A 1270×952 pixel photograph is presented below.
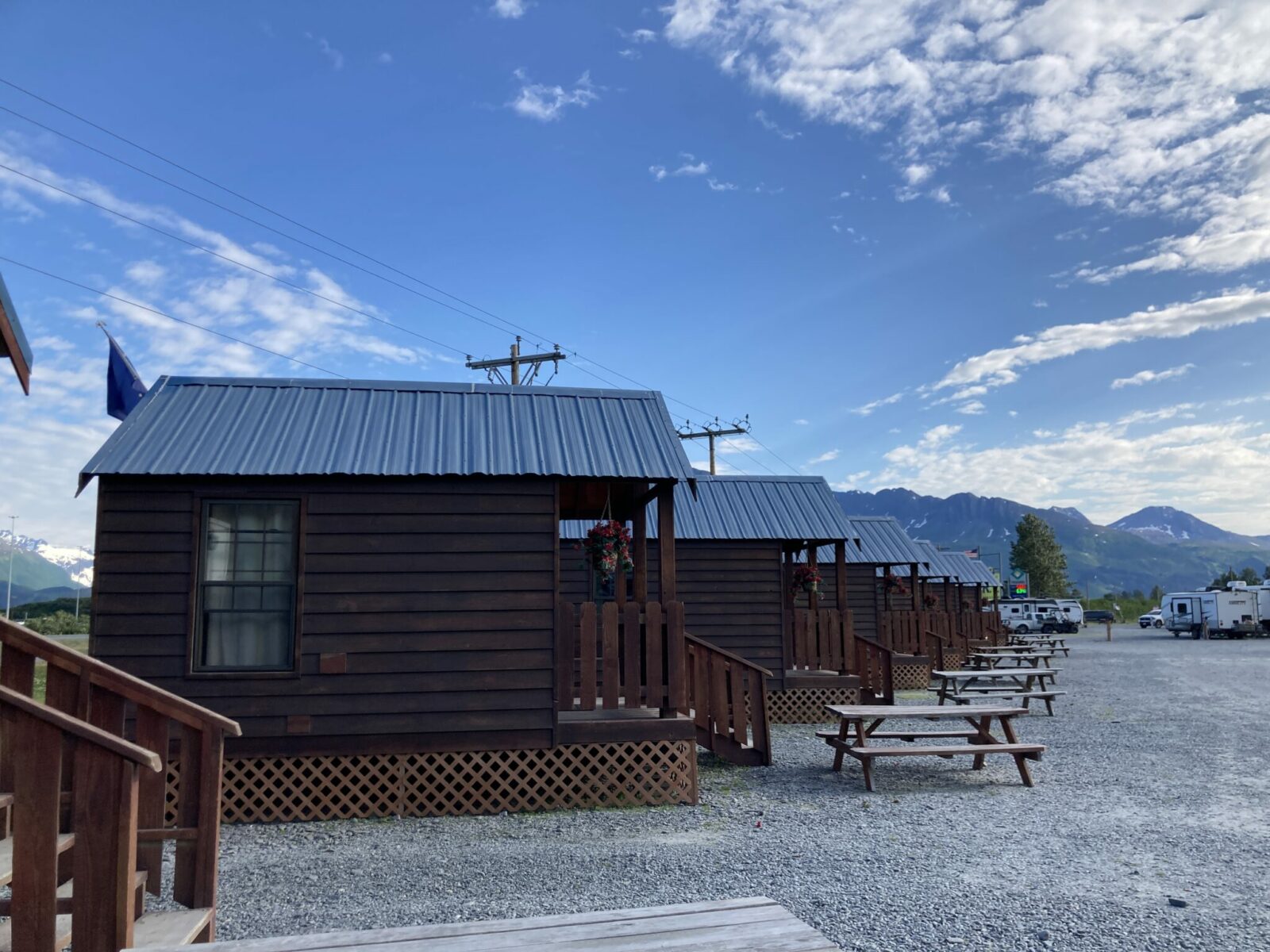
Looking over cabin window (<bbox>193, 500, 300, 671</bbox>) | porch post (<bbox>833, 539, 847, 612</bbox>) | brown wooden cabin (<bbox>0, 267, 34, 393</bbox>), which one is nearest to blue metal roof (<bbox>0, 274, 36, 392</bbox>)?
brown wooden cabin (<bbox>0, 267, 34, 393</bbox>)

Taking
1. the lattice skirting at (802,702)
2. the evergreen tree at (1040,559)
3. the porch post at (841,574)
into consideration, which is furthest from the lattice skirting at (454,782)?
the evergreen tree at (1040,559)

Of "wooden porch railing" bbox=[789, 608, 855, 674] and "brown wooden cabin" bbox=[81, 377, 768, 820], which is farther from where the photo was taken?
"wooden porch railing" bbox=[789, 608, 855, 674]

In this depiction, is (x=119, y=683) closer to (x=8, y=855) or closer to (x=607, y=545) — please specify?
(x=8, y=855)

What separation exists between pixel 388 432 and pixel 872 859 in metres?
5.69

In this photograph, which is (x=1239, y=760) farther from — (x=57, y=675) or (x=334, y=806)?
(x=57, y=675)

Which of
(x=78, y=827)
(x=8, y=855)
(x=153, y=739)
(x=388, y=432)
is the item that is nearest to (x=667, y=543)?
(x=388, y=432)

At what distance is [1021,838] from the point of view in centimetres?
746

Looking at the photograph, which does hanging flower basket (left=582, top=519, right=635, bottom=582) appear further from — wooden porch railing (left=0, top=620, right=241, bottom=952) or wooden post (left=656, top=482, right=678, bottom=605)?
wooden porch railing (left=0, top=620, right=241, bottom=952)

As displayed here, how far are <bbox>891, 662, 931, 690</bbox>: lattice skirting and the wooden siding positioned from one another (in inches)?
329

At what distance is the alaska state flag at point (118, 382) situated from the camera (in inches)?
441

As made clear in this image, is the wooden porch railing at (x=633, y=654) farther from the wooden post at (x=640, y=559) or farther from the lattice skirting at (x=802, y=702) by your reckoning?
the lattice skirting at (x=802, y=702)

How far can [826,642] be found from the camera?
1586 cm

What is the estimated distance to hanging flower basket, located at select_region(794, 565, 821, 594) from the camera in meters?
17.2

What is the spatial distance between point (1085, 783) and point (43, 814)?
9516 mm
